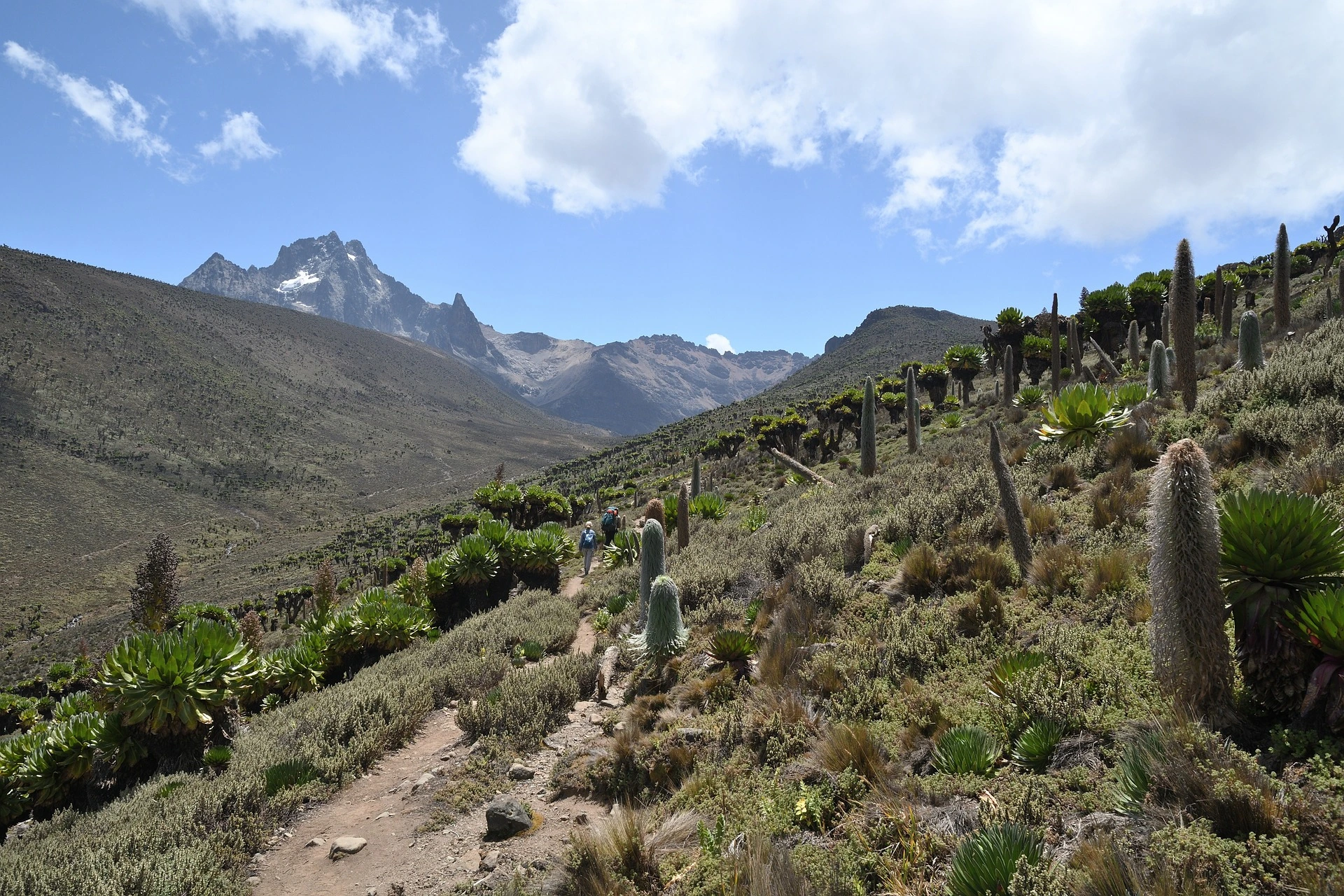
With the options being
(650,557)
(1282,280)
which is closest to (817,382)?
(1282,280)

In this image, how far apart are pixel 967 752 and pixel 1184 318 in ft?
29.6

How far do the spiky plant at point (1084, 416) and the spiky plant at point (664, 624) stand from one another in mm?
5080

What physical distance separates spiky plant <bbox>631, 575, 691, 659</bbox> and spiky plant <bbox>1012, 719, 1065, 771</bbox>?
4.44m

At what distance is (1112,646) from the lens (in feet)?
15.3

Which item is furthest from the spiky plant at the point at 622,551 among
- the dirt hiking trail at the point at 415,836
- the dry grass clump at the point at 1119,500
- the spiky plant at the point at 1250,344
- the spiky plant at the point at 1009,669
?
the spiky plant at the point at 1250,344

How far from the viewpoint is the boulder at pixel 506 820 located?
17.4ft

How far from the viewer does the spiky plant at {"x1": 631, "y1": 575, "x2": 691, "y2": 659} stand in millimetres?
7926

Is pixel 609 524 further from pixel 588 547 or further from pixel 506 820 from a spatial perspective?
pixel 506 820

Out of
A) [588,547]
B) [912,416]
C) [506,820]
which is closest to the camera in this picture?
[506,820]

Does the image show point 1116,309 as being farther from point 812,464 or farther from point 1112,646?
point 1112,646

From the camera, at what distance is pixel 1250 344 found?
38.4 feet

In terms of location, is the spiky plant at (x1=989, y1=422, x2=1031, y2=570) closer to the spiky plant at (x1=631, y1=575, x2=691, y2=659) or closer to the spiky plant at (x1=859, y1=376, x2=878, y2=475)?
the spiky plant at (x1=631, y1=575, x2=691, y2=659)

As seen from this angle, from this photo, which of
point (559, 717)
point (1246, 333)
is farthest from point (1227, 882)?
point (1246, 333)

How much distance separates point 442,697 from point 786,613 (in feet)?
16.7
